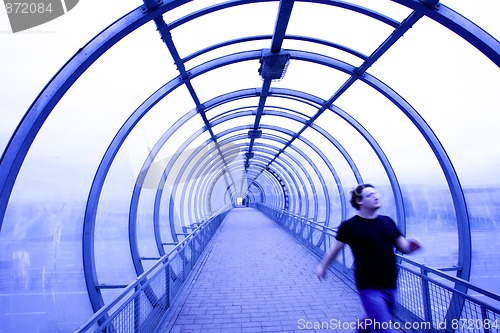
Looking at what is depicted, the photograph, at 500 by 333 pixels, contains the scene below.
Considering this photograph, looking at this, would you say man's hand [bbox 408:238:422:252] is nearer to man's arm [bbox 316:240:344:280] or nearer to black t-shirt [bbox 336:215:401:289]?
black t-shirt [bbox 336:215:401:289]

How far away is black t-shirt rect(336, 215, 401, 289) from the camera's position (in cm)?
240

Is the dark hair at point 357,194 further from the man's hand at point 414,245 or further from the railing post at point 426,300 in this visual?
the railing post at point 426,300

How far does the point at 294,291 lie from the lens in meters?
5.82

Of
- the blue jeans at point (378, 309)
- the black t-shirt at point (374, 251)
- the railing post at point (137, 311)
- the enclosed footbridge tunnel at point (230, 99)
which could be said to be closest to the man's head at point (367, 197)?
the black t-shirt at point (374, 251)

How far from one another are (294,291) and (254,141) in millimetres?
8995

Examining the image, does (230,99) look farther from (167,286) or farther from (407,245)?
(407,245)

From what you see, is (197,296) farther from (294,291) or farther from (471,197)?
(471,197)

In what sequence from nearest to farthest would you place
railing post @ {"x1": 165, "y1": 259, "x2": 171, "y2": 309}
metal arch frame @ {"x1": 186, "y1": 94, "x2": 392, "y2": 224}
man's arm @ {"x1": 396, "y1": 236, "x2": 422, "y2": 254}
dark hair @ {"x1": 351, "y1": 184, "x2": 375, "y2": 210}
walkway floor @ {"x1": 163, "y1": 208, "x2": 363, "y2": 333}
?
man's arm @ {"x1": 396, "y1": 236, "x2": 422, "y2": 254}
dark hair @ {"x1": 351, "y1": 184, "x2": 375, "y2": 210}
walkway floor @ {"x1": 163, "y1": 208, "x2": 363, "y2": 333}
railing post @ {"x1": 165, "y1": 259, "x2": 171, "y2": 309}
metal arch frame @ {"x1": 186, "y1": 94, "x2": 392, "y2": 224}

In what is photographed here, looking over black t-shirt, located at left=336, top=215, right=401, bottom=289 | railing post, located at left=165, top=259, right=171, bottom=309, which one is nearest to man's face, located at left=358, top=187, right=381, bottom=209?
black t-shirt, located at left=336, top=215, right=401, bottom=289

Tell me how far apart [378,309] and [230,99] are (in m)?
6.13

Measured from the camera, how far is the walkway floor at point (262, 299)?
4336 millimetres

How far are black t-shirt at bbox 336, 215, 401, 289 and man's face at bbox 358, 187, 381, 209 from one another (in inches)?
4.6

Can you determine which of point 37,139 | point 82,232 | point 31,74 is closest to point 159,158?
point 82,232

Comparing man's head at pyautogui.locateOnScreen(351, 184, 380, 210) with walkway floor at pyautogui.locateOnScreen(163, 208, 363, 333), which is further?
walkway floor at pyautogui.locateOnScreen(163, 208, 363, 333)
